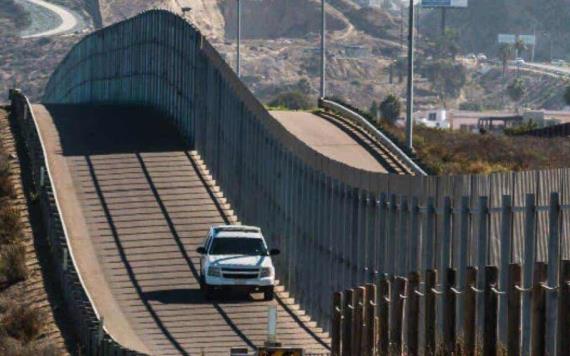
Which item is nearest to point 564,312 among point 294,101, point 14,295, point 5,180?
point 14,295

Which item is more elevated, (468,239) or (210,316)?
(468,239)

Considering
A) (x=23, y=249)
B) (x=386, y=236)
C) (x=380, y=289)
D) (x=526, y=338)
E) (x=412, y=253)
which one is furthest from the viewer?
(x=23, y=249)

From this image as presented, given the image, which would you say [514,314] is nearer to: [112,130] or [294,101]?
[112,130]

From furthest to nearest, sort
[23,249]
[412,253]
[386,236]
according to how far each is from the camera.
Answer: [23,249] → [386,236] → [412,253]

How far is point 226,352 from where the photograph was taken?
3488cm

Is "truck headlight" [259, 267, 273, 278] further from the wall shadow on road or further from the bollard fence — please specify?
the wall shadow on road

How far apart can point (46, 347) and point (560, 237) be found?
1321 cm

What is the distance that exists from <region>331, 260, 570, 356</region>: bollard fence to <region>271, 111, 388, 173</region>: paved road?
1243 inches

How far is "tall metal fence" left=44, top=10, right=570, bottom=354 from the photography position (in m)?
26.0

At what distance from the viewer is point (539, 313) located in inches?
788

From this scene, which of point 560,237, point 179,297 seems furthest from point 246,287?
point 560,237

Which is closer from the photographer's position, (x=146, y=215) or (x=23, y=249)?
(x=23, y=249)

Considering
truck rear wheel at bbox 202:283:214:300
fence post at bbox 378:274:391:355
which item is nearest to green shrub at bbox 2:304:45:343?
truck rear wheel at bbox 202:283:214:300

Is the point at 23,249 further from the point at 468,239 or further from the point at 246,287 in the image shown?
the point at 468,239
